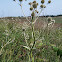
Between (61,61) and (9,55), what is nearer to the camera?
(61,61)

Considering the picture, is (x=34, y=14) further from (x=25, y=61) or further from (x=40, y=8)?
(x=25, y=61)

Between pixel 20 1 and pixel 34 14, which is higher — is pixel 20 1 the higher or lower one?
the higher one

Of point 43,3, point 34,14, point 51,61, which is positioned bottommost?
point 51,61

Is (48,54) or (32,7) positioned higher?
(32,7)

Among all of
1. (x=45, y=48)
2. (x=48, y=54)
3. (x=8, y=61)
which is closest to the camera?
(x=8, y=61)

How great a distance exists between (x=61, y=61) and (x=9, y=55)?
2.81ft

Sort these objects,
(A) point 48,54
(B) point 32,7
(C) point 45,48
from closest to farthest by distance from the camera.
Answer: (B) point 32,7, (A) point 48,54, (C) point 45,48

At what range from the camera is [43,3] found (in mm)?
1970

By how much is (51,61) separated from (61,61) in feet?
0.50

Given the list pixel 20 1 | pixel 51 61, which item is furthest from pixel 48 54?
pixel 20 1

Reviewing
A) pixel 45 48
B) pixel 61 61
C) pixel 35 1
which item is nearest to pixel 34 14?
pixel 35 1

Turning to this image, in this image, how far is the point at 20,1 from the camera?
6.31 feet

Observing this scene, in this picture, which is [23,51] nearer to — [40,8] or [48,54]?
[48,54]

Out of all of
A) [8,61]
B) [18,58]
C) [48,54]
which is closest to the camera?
[8,61]
